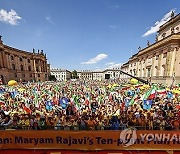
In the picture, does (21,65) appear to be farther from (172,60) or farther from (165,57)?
(172,60)

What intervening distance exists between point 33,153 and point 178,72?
35.3 metres

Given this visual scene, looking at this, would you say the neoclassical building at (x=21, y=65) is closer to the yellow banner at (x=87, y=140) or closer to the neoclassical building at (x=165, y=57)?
the neoclassical building at (x=165, y=57)

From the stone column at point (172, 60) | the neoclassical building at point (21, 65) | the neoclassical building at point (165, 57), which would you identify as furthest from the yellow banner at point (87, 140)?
the neoclassical building at point (21, 65)

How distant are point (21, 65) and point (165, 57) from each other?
67677 mm

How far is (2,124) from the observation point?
8.04 metres

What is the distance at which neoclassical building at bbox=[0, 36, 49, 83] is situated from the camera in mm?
61812

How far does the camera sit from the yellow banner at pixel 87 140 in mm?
7406

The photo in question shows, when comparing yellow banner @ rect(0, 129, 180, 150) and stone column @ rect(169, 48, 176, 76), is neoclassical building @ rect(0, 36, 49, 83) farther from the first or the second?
yellow banner @ rect(0, 129, 180, 150)

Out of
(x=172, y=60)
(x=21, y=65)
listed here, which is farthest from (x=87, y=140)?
(x=21, y=65)

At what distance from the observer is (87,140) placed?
298 inches

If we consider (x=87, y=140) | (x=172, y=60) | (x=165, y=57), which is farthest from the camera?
(x=165, y=57)

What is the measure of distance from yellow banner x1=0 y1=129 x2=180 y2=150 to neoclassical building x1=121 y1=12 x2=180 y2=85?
27633 mm

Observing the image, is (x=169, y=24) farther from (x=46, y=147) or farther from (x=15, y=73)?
(x=15, y=73)

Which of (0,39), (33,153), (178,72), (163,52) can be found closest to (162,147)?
(33,153)
